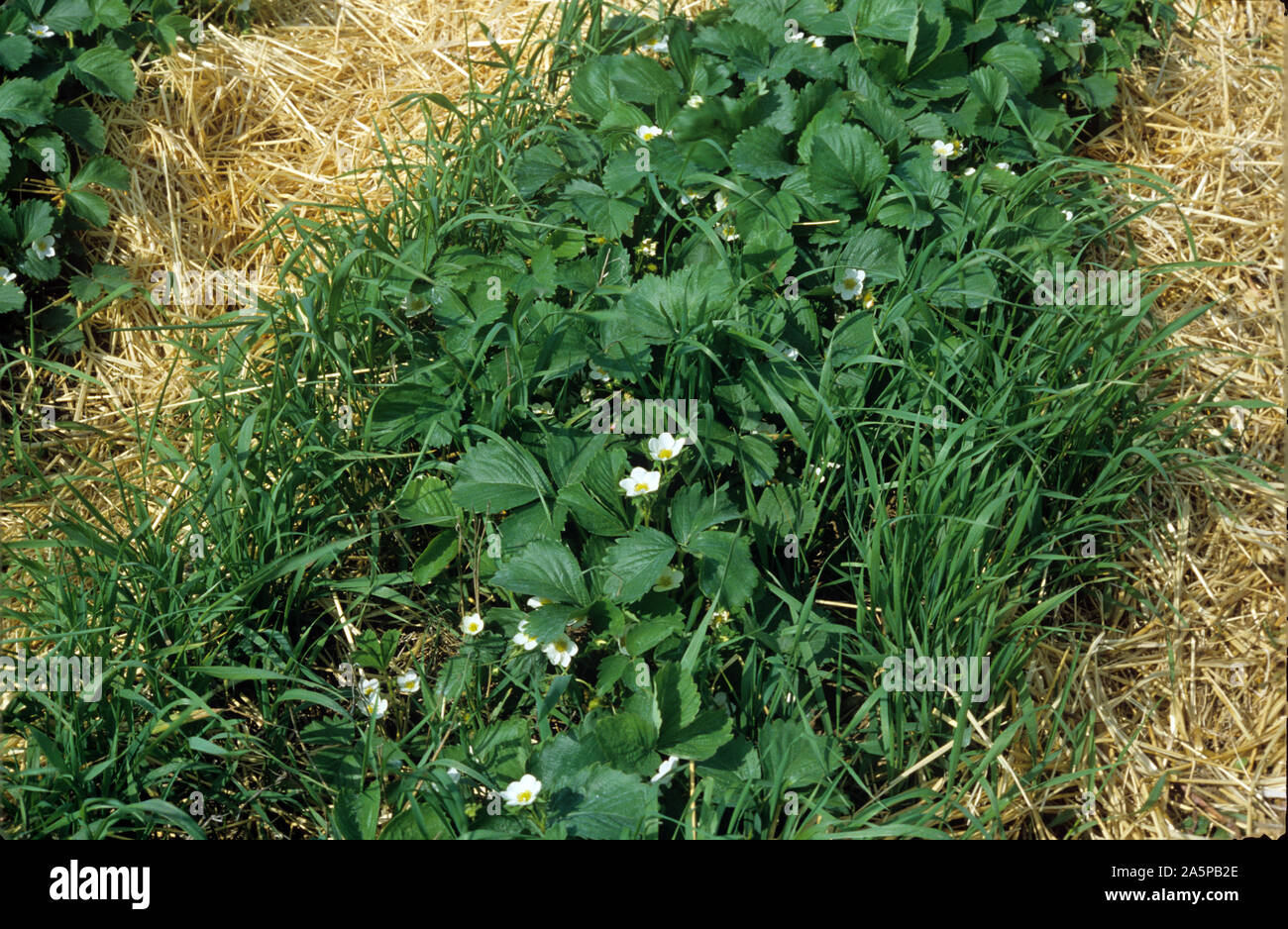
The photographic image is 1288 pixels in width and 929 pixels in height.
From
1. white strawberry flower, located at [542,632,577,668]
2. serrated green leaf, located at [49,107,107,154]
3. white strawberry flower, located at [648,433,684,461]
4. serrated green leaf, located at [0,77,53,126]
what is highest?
serrated green leaf, located at [0,77,53,126]

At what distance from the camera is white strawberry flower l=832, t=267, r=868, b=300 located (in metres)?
2.49

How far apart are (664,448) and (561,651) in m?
0.47

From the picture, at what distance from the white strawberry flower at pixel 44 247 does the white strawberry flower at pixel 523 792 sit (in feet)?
6.84

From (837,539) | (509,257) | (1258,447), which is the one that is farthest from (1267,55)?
(509,257)

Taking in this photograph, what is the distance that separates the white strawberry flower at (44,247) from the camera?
2.81 m

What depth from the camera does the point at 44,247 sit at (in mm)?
2842

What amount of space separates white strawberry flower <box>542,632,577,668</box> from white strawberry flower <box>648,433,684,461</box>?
1.38 ft

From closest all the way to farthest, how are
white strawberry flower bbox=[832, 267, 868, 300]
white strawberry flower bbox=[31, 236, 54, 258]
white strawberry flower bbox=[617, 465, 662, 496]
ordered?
white strawberry flower bbox=[617, 465, 662, 496], white strawberry flower bbox=[832, 267, 868, 300], white strawberry flower bbox=[31, 236, 54, 258]

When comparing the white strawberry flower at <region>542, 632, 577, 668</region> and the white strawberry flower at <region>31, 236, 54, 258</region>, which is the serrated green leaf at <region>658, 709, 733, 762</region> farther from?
the white strawberry flower at <region>31, 236, 54, 258</region>

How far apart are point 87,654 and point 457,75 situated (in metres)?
2.18

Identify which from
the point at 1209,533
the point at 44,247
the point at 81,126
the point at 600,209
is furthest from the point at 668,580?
the point at 81,126

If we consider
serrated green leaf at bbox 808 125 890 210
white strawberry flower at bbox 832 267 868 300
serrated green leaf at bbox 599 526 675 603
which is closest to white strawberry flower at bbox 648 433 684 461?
serrated green leaf at bbox 599 526 675 603

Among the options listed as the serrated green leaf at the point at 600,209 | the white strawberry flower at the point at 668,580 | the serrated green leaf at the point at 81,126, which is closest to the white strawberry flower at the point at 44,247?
the serrated green leaf at the point at 81,126

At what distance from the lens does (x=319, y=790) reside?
2.03 metres
